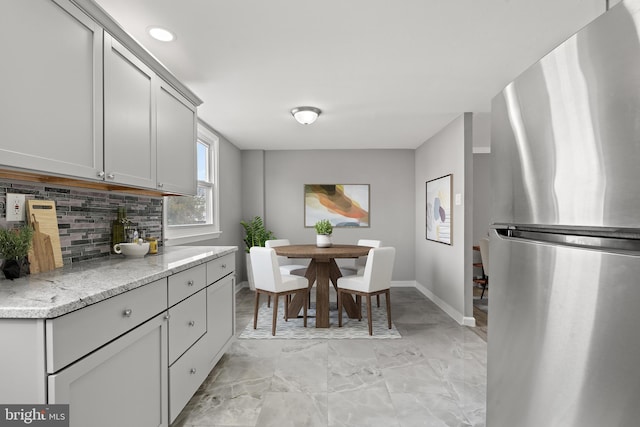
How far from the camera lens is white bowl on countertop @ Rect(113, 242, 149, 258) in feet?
7.32

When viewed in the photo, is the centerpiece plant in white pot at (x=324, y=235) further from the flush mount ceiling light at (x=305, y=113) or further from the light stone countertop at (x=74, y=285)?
the light stone countertop at (x=74, y=285)

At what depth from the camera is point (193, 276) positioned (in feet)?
6.85

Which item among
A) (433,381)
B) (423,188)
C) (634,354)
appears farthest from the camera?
(423,188)

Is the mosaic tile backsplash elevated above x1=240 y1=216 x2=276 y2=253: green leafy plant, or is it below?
above

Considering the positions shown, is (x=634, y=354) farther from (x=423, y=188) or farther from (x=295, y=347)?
(x=423, y=188)

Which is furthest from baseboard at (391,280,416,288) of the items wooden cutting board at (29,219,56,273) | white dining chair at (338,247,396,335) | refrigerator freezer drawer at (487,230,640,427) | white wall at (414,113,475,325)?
refrigerator freezer drawer at (487,230,640,427)

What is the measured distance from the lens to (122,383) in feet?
4.50

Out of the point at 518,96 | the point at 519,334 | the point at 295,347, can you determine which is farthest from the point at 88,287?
the point at 295,347

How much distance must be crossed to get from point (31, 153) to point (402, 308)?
13.4ft

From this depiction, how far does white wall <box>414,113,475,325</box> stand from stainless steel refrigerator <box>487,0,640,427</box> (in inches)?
126

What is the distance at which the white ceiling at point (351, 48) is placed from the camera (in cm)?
186

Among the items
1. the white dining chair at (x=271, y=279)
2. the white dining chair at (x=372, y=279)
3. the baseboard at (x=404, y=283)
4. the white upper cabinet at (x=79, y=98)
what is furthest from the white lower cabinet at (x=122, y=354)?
the baseboard at (x=404, y=283)

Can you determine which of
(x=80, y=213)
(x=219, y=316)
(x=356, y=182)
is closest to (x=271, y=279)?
(x=219, y=316)

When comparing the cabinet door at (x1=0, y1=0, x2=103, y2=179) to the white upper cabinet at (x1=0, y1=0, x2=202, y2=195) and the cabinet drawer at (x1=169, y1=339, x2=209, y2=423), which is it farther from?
the cabinet drawer at (x1=169, y1=339, x2=209, y2=423)
